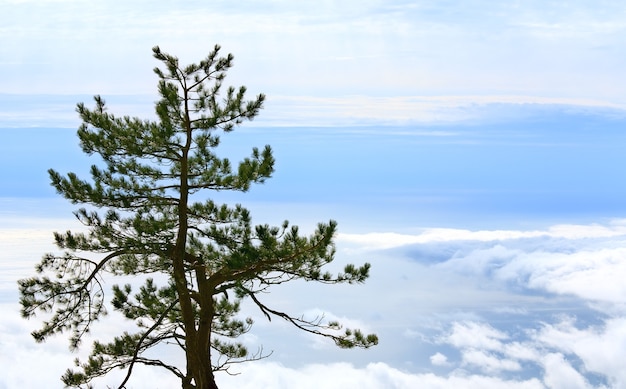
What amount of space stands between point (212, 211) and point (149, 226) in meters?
0.70

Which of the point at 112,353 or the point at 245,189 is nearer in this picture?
the point at 245,189

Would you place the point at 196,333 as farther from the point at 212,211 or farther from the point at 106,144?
the point at 106,144

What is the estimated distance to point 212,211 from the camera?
9.09 meters

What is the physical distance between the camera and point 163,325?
30.5 ft

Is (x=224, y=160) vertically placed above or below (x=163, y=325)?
above

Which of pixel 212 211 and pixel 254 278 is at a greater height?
pixel 212 211

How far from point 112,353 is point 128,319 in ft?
1.31

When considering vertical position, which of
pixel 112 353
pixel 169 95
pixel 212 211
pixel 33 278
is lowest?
pixel 112 353

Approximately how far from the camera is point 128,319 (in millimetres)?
9547

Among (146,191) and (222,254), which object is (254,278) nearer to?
(222,254)

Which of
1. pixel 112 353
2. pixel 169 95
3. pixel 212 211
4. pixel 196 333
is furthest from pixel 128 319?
pixel 169 95

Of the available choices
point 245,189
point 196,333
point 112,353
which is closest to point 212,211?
point 245,189

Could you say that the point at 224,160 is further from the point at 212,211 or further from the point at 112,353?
the point at 112,353

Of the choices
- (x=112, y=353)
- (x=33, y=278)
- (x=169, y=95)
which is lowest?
(x=112, y=353)
